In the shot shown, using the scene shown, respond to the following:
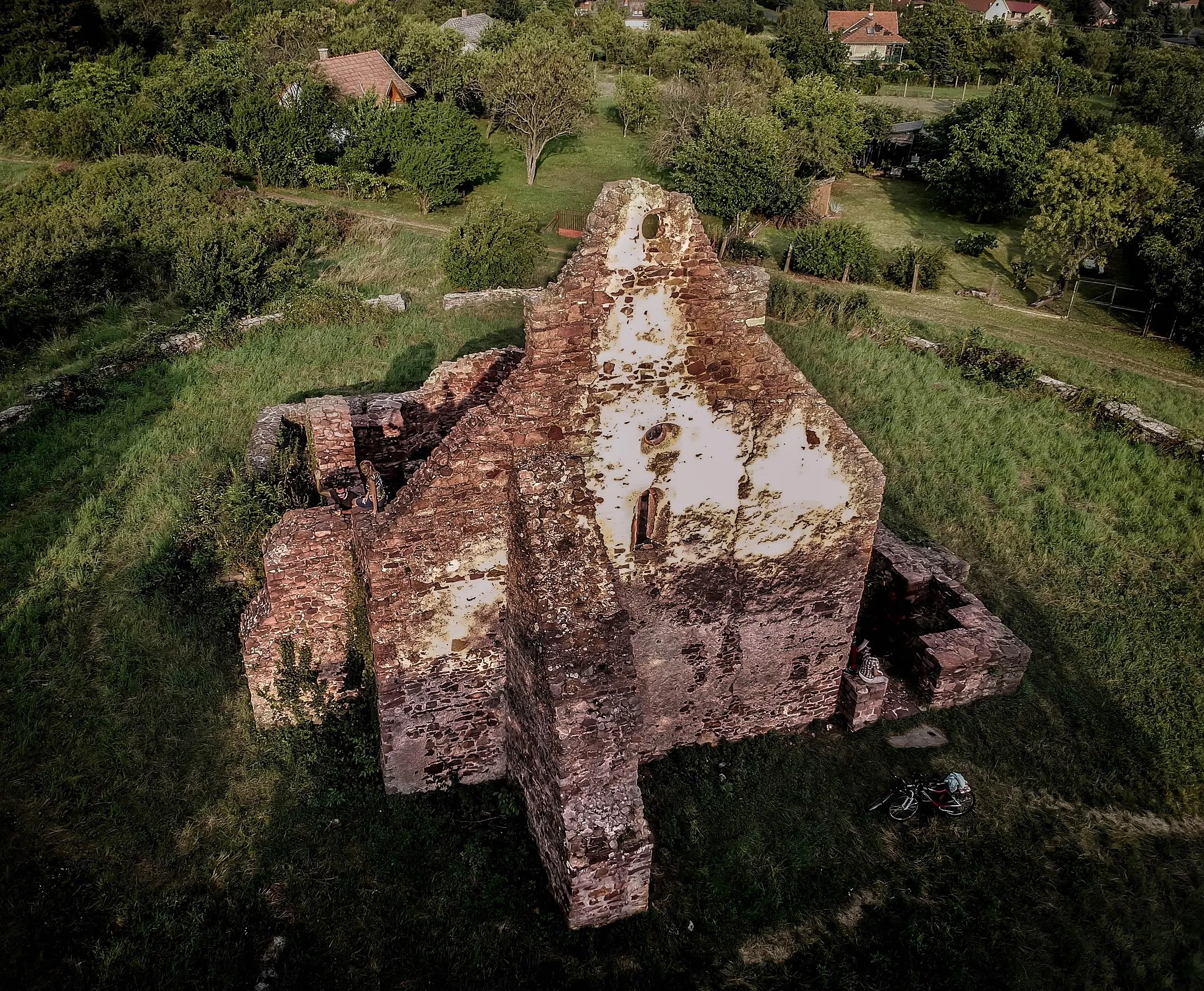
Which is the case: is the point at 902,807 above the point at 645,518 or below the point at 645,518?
below

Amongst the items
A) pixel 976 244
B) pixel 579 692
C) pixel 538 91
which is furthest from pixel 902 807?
pixel 538 91

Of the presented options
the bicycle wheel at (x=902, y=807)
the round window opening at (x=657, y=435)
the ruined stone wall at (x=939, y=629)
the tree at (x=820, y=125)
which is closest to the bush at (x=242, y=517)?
the round window opening at (x=657, y=435)

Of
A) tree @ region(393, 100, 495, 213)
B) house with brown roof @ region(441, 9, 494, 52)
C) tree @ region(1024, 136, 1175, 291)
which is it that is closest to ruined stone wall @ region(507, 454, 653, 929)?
tree @ region(1024, 136, 1175, 291)

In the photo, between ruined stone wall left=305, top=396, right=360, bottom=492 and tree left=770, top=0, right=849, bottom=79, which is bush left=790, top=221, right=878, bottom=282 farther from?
tree left=770, top=0, right=849, bottom=79

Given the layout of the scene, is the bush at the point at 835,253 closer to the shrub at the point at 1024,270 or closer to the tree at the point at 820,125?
the shrub at the point at 1024,270

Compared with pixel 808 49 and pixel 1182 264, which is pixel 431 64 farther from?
pixel 1182 264

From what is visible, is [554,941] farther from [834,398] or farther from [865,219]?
[865,219]
